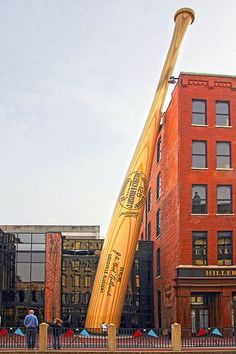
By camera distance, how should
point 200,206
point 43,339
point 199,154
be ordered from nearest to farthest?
point 43,339 → point 200,206 → point 199,154

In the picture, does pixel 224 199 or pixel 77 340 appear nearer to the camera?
pixel 77 340

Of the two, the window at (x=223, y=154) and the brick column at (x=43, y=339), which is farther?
the window at (x=223, y=154)

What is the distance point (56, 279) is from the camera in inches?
1868

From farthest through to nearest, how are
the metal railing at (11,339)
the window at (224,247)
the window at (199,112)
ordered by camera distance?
the window at (199,112), the window at (224,247), the metal railing at (11,339)

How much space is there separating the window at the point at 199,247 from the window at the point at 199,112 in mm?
7662

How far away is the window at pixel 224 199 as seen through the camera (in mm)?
40781

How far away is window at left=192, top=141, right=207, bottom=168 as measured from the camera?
4134 cm

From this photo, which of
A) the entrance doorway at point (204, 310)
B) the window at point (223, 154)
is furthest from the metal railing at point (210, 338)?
the window at point (223, 154)

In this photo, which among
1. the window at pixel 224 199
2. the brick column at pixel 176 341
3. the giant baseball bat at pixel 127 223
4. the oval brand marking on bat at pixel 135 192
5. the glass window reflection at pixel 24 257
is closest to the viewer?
the brick column at pixel 176 341

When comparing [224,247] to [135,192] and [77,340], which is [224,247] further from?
[77,340]

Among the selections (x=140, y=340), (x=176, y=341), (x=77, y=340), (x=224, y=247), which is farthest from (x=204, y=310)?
(x=176, y=341)

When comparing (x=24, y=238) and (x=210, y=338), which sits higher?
(x=24, y=238)

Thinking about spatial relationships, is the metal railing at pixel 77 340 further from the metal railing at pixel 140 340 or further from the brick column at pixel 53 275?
the brick column at pixel 53 275

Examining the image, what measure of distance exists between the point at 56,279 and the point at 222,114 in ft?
59.1
